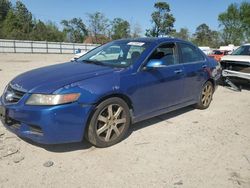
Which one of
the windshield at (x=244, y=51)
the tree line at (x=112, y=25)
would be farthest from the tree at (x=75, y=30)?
the windshield at (x=244, y=51)

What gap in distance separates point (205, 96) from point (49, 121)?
13.0 ft

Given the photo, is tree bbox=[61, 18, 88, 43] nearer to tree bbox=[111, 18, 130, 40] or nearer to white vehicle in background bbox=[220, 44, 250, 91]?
tree bbox=[111, 18, 130, 40]

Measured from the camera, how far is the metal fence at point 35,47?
3117 centimetres

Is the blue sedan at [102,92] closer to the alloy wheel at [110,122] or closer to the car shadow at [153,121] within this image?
the alloy wheel at [110,122]

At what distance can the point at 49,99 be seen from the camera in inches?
133

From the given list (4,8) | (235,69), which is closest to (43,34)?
(4,8)

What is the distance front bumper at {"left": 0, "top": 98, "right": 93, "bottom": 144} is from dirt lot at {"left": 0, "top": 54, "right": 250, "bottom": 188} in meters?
0.32

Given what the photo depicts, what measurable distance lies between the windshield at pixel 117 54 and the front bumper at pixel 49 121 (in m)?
1.20

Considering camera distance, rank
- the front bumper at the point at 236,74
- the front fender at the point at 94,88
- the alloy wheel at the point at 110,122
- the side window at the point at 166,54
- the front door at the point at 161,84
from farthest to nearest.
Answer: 1. the front bumper at the point at 236,74
2. the side window at the point at 166,54
3. the front door at the point at 161,84
4. the alloy wheel at the point at 110,122
5. the front fender at the point at 94,88

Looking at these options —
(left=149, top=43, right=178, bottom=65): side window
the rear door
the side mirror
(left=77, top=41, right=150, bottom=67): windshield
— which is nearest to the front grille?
(left=77, top=41, right=150, bottom=67): windshield

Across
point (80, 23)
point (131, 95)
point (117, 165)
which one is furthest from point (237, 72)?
point (80, 23)

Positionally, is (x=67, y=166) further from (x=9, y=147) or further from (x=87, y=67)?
(x=87, y=67)

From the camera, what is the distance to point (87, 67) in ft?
14.1

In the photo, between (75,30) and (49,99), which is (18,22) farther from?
(49,99)
